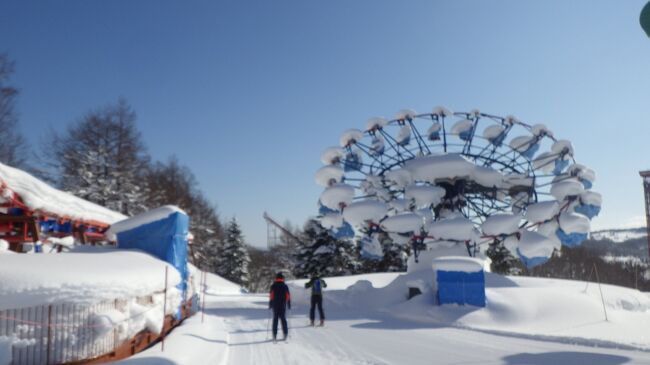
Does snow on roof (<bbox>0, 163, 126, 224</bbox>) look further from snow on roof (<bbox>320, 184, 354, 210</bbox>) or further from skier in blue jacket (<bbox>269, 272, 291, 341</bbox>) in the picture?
snow on roof (<bbox>320, 184, 354, 210</bbox>)

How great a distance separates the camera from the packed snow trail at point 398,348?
7785 mm

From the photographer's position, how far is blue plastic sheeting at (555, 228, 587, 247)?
1916 centimetres

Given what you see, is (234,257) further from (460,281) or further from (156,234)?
(156,234)

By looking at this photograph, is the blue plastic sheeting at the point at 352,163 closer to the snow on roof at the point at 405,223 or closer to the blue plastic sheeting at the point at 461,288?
the snow on roof at the point at 405,223

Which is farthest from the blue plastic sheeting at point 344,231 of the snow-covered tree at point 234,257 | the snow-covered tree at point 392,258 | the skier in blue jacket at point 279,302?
the snow-covered tree at point 234,257

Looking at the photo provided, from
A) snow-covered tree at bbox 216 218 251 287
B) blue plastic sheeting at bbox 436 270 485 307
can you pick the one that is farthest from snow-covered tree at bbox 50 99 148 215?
blue plastic sheeting at bbox 436 270 485 307

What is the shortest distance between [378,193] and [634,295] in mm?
11153

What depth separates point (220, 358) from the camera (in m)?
7.80

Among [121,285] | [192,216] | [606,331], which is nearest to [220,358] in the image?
[121,285]

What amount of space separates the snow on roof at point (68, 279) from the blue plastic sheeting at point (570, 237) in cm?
1733

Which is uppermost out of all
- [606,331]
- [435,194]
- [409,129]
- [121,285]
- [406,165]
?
[409,129]

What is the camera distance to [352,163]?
2358cm

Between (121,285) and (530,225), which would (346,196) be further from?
(121,285)

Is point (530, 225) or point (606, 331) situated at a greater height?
point (530, 225)
